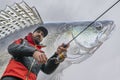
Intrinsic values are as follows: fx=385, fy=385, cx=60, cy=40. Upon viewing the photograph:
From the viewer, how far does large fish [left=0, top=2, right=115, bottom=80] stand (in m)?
11.0

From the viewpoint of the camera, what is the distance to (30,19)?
36.1 feet

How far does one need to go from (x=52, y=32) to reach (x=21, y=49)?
9.74m

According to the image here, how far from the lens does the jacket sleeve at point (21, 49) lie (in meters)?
2.93

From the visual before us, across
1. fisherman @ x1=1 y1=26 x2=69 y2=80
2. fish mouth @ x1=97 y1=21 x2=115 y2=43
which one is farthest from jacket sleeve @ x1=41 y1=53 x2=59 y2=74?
fish mouth @ x1=97 y1=21 x2=115 y2=43

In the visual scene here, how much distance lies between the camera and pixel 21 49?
2.98 m

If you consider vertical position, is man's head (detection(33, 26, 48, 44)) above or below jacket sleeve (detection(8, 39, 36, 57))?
below

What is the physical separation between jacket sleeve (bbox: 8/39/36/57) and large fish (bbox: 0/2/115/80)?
703cm

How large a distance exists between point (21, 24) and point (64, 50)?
8.29 meters

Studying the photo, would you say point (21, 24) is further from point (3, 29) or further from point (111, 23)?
point (111, 23)

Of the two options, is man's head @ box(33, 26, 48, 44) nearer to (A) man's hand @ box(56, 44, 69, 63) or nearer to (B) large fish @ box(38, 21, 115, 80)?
(A) man's hand @ box(56, 44, 69, 63)

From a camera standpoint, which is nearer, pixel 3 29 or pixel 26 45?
pixel 26 45

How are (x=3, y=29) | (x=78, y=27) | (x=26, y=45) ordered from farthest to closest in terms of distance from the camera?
1. (x=78, y=27)
2. (x=3, y=29)
3. (x=26, y=45)

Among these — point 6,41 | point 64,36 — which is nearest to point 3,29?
point 6,41

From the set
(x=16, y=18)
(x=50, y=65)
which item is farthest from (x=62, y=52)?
(x=16, y=18)
